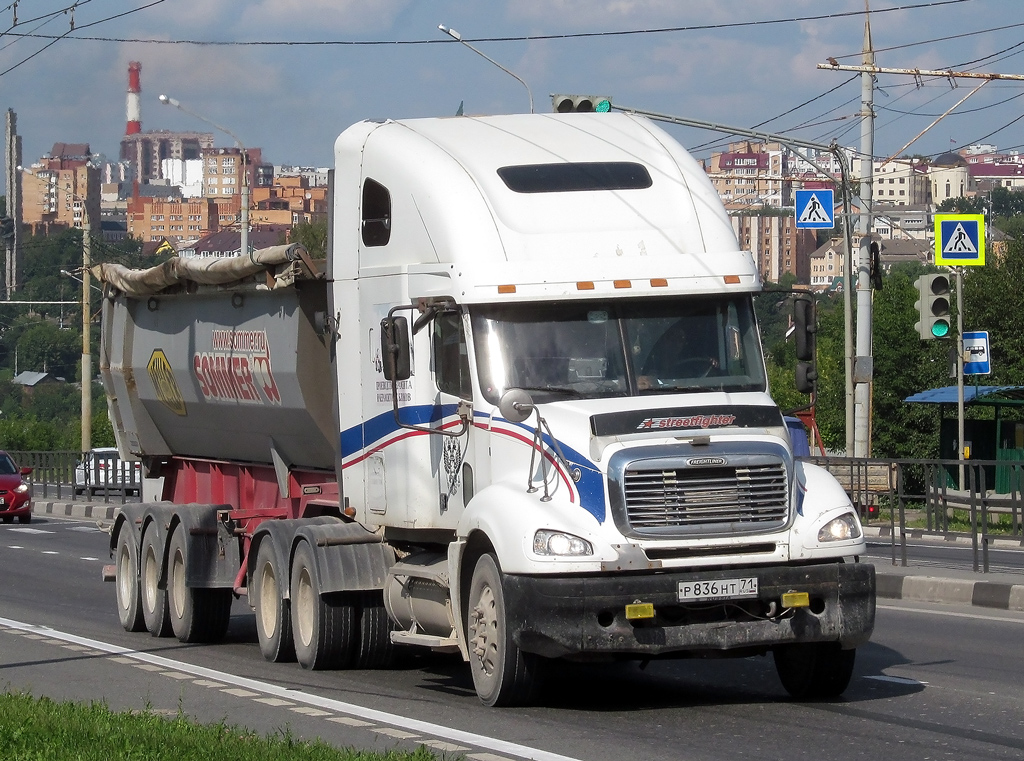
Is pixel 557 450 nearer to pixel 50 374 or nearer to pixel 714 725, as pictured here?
pixel 714 725

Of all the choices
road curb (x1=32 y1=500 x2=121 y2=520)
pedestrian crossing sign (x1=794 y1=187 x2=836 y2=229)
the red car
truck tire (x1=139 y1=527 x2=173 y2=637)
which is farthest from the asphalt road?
road curb (x1=32 y1=500 x2=121 y2=520)

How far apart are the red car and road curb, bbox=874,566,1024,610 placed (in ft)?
76.0

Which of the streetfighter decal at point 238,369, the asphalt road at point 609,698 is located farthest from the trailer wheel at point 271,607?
the streetfighter decal at point 238,369

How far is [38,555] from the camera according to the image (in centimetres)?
2564

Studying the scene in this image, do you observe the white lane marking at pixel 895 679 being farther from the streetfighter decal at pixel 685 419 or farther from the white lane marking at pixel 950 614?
the white lane marking at pixel 950 614

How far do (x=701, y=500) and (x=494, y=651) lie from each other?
143 cm

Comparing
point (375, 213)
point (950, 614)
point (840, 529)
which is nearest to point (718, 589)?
point (840, 529)

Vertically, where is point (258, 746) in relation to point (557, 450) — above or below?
below

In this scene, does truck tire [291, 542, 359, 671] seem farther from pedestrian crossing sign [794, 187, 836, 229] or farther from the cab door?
pedestrian crossing sign [794, 187, 836, 229]

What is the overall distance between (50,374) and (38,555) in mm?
89045

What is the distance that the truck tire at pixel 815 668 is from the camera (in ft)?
32.0

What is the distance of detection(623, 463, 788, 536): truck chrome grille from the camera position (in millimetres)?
9125

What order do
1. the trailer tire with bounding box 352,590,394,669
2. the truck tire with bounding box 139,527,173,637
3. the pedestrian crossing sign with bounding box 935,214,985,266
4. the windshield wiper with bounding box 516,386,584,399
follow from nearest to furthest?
1. the windshield wiper with bounding box 516,386,584,399
2. the trailer tire with bounding box 352,590,394,669
3. the truck tire with bounding box 139,527,173,637
4. the pedestrian crossing sign with bounding box 935,214,985,266

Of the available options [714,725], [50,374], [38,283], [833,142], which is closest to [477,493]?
[714,725]
